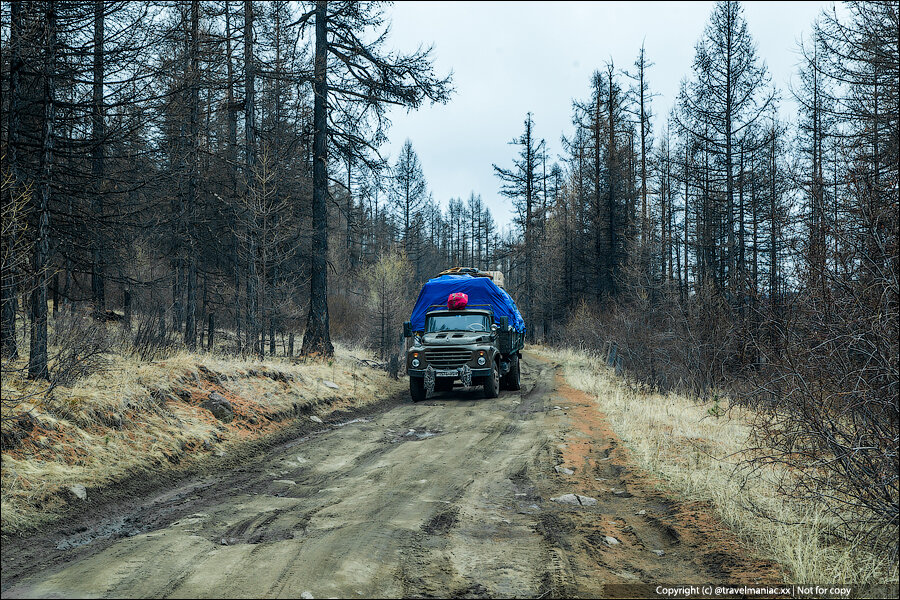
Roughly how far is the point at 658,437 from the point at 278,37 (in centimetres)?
1825

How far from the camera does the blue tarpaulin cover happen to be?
57.7ft

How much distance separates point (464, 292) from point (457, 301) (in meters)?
0.80

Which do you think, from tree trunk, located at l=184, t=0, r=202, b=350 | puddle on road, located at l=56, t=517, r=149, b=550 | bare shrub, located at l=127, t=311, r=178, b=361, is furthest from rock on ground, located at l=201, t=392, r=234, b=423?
tree trunk, located at l=184, t=0, r=202, b=350

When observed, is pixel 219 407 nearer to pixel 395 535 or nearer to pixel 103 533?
pixel 103 533

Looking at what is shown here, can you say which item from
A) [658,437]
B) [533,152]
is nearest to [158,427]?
[658,437]

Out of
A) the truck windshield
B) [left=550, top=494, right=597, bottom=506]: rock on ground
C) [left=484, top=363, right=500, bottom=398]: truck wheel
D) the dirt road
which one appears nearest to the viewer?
the dirt road

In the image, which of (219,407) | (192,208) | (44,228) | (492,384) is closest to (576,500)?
(219,407)

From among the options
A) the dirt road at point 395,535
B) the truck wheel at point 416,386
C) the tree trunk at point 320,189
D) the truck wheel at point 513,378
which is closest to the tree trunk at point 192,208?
the tree trunk at point 320,189

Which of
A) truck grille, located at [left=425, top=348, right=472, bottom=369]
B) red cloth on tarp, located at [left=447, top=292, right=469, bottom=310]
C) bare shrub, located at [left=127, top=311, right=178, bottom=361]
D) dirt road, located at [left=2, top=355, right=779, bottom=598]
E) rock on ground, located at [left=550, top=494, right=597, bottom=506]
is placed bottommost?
rock on ground, located at [left=550, top=494, right=597, bottom=506]

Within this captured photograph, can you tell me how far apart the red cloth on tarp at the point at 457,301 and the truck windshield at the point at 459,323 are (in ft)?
1.45

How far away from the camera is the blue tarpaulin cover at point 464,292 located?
17594 millimetres

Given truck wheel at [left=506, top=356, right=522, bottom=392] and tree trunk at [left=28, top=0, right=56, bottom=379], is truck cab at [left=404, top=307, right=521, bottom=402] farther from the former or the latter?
tree trunk at [left=28, top=0, right=56, bottom=379]

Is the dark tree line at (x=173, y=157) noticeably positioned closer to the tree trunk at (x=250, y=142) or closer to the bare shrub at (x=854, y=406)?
the tree trunk at (x=250, y=142)

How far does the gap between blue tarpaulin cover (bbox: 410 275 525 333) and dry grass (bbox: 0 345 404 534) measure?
543 cm
